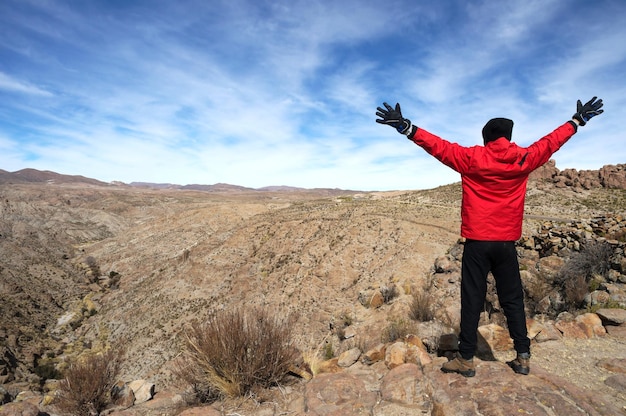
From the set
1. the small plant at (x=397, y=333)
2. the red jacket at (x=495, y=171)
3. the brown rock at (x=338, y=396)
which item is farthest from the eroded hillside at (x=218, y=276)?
the red jacket at (x=495, y=171)

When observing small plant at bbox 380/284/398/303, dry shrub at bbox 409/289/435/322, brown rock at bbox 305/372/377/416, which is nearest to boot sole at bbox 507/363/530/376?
brown rock at bbox 305/372/377/416

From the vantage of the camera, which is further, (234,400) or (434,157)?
(234,400)

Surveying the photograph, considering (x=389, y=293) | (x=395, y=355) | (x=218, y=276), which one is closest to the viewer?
(x=395, y=355)

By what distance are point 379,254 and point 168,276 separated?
15796mm

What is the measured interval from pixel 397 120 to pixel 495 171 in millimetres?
1072

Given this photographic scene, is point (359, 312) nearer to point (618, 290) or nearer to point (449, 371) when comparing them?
point (618, 290)

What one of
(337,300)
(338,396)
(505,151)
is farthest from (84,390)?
(337,300)

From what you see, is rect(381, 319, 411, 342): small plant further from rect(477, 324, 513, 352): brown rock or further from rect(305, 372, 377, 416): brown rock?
rect(305, 372, 377, 416): brown rock

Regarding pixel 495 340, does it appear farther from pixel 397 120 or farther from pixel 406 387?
pixel 397 120

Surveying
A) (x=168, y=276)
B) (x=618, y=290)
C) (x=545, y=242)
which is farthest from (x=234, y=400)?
(x=168, y=276)

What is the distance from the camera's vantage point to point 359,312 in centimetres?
1247

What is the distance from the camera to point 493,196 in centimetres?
328

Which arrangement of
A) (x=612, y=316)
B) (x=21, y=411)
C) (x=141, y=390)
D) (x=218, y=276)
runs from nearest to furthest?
(x=21, y=411) < (x=612, y=316) < (x=141, y=390) < (x=218, y=276)

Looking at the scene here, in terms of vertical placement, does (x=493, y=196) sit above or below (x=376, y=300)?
above
